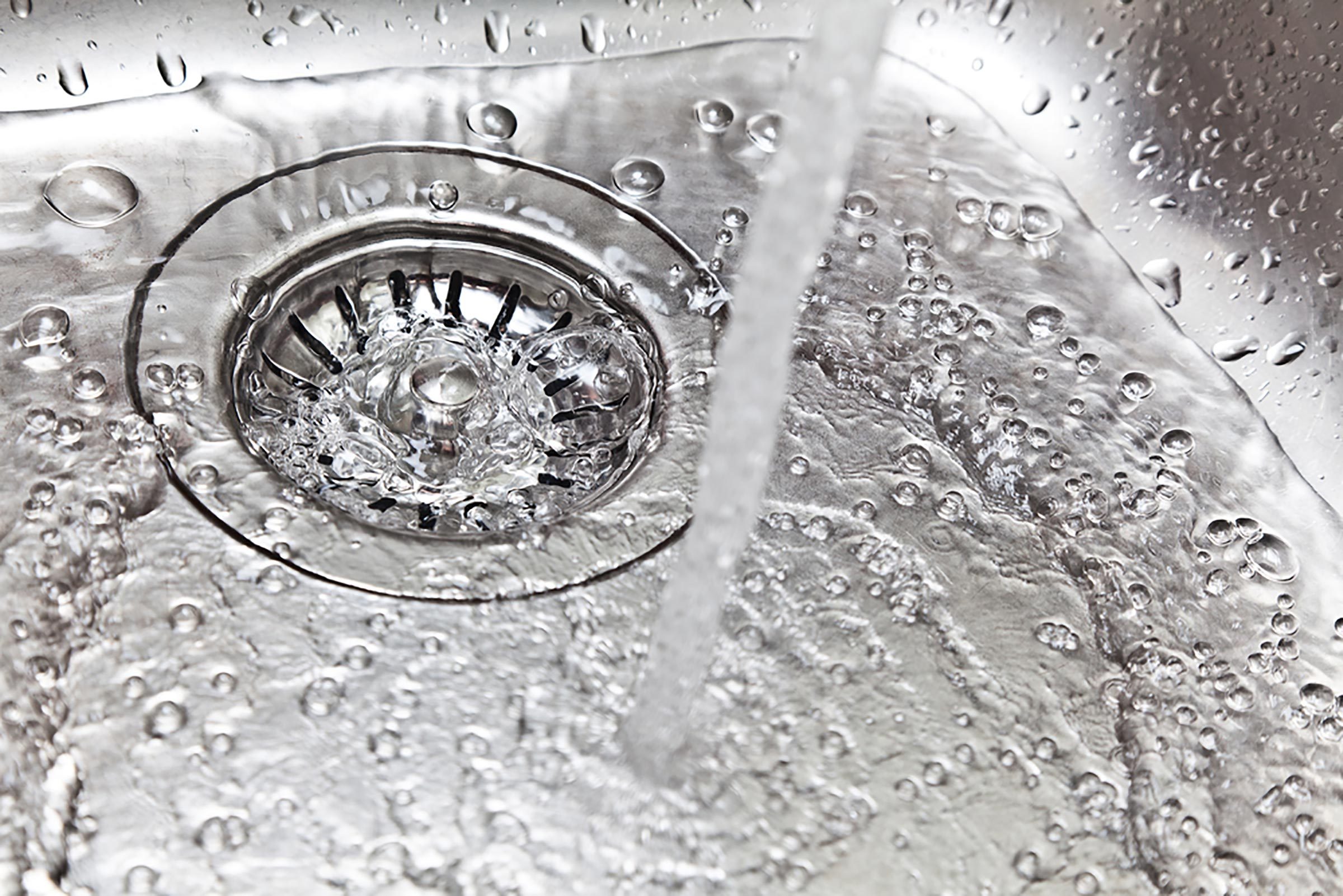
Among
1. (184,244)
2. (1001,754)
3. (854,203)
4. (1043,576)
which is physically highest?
(854,203)

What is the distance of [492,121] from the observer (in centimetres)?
91

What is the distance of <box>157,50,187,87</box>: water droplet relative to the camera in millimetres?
905

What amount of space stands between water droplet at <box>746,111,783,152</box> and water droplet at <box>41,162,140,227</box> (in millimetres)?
395

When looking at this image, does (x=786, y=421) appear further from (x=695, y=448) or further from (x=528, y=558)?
(x=528, y=558)

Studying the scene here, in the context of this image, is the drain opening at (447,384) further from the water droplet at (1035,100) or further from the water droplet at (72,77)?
the water droplet at (1035,100)

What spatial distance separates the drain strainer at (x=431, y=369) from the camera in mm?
710

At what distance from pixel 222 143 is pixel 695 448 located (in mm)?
369

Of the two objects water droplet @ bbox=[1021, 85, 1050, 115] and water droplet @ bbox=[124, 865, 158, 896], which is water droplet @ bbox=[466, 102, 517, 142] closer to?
water droplet @ bbox=[1021, 85, 1050, 115]

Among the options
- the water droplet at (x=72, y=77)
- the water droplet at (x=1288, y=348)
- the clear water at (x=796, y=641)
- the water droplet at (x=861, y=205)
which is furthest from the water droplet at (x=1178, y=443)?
the water droplet at (x=72, y=77)

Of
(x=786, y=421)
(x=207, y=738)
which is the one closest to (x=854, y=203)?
(x=786, y=421)

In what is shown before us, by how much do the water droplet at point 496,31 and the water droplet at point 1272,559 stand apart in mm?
580

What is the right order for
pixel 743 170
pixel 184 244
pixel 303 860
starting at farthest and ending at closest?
pixel 743 170 → pixel 184 244 → pixel 303 860

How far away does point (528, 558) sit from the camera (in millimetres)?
703

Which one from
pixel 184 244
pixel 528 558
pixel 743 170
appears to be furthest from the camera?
pixel 743 170
